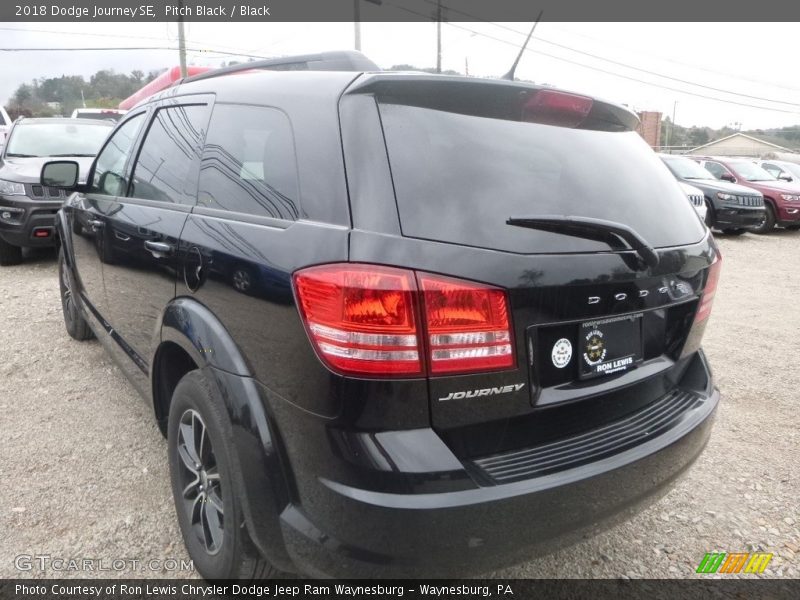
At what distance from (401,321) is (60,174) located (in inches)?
125

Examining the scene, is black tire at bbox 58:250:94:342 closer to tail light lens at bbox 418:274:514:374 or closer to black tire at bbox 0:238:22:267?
black tire at bbox 0:238:22:267

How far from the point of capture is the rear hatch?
155 cm

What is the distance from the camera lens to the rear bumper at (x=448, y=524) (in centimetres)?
148

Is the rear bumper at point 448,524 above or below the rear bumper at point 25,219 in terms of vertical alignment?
below

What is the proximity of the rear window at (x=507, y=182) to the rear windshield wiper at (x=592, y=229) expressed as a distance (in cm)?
2

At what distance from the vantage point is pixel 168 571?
7.32 ft

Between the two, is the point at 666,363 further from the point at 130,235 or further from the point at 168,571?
the point at 130,235

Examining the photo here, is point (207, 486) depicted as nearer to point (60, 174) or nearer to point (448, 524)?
point (448, 524)

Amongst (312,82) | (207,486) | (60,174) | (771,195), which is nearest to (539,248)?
(312,82)

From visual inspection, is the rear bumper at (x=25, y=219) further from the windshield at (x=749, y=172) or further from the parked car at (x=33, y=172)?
the windshield at (x=749, y=172)

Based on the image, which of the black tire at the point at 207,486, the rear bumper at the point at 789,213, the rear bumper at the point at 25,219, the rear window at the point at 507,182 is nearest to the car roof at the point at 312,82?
the rear window at the point at 507,182

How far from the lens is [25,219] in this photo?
21.6 feet
